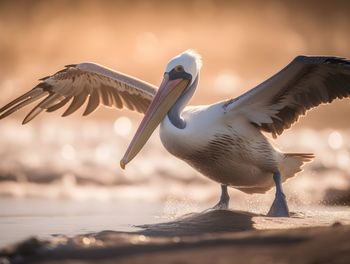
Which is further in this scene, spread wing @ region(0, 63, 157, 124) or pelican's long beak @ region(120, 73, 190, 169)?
spread wing @ region(0, 63, 157, 124)

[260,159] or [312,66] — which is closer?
[312,66]

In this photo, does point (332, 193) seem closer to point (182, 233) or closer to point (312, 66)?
point (312, 66)

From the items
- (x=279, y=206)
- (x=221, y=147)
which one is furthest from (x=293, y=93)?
(x=279, y=206)

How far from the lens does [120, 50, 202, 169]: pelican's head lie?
755 cm

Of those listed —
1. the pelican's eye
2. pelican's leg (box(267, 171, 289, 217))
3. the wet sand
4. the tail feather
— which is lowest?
the wet sand

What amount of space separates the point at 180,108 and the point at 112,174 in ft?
32.0

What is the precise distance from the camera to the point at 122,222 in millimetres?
8141

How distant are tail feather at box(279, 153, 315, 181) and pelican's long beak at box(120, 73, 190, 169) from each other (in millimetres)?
1591

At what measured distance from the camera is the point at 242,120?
7805 mm

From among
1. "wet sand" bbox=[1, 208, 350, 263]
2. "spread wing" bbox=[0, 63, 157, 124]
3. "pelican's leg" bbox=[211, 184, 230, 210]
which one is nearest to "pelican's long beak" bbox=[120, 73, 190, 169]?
"spread wing" bbox=[0, 63, 157, 124]

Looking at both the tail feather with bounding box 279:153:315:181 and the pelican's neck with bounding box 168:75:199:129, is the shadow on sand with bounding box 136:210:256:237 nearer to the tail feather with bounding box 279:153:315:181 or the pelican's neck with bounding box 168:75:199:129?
the pelican's neck with bounding box 168:75:199:129

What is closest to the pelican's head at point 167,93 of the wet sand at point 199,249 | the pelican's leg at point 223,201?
the pelican's leg at point 223,201

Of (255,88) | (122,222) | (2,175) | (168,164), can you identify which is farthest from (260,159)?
(168,164)

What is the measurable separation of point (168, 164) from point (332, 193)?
656 centimetres
